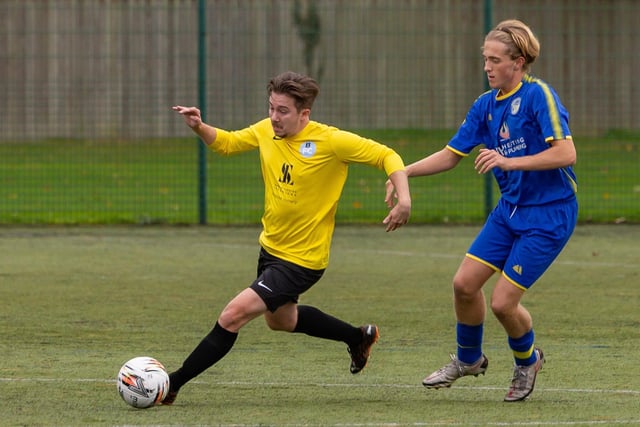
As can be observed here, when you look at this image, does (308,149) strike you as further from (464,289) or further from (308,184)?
(464,289)

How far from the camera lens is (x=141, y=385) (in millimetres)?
6613

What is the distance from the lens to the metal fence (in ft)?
53.2

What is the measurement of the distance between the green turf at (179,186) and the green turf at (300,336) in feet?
4.87

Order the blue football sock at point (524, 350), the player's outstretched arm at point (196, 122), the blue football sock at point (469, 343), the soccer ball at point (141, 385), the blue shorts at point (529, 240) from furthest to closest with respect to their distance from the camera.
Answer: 1. the blue football sock at point (469, 343)
2. the player's outstretched arm at point (196, 122)
3. the blue football sock at point (524, 350)
4. the blue shorts at point (529, 240)
5. the soccer ball at point (141, 385)

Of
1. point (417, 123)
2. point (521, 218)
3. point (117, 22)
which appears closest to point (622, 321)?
point (521, 218)

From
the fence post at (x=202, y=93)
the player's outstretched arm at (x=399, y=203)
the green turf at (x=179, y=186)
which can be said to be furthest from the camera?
the green turf at (x=179, y=186)

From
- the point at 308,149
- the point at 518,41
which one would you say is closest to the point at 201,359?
the point at 308,149

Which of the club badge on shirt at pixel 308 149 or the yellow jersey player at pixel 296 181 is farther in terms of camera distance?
the club badge on shirt at pixel 308 149

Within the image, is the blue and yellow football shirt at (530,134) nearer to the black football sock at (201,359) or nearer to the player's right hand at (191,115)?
the player's right hand at (191,115)

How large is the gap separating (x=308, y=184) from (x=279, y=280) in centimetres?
50

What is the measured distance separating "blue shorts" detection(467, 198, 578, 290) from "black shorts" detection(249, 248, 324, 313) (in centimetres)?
86

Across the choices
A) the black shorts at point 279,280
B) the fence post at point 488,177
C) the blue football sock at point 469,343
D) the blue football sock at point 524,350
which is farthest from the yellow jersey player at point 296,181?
the fence post at point 488,177

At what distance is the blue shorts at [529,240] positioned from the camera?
22.5 feet

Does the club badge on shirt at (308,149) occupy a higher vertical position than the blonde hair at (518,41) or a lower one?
lower
